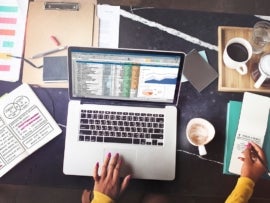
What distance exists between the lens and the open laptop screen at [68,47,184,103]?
2.89ft

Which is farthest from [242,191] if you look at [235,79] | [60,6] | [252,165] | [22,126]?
[60,6]

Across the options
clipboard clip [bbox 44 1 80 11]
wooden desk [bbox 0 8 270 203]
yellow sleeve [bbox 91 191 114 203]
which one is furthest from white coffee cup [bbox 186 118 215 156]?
clipboard clip [bbox 44 1 80 11]

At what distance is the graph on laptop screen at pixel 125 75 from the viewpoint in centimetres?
89

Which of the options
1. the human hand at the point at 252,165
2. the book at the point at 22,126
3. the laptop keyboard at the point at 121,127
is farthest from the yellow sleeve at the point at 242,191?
the book at the point at 22,126

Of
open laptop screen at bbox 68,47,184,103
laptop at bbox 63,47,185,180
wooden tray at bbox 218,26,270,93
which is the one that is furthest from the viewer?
wooden tray at bbox 218,26,270,93

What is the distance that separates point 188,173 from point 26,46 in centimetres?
64

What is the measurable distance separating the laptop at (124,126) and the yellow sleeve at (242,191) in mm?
185

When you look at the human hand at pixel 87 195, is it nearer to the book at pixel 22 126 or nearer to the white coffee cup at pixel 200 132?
the book at pixel 22 126

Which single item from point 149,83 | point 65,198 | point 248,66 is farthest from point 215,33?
point 65,198

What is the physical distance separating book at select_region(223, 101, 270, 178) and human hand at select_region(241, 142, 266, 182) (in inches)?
1.1

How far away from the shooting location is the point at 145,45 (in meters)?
→ 1.15

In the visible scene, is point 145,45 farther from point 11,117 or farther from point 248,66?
point 11,117

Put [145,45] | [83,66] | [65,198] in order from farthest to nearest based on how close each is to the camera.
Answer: [65,198]
[145,45]
[83,66]

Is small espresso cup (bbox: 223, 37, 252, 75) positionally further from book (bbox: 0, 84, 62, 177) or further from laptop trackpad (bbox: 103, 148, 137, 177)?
book (bbox: 0, 84, 62, 177)
